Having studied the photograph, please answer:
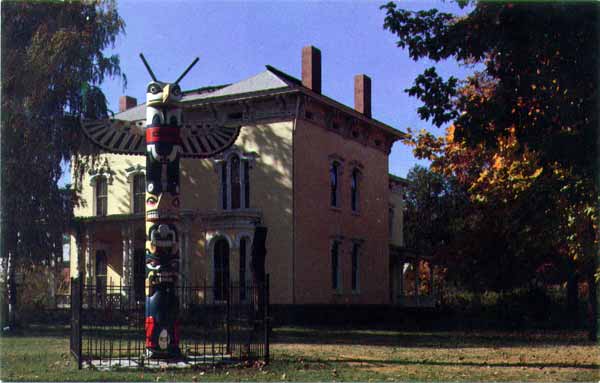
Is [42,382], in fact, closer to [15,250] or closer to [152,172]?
[152,172]

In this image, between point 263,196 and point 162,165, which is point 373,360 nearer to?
point 162,165

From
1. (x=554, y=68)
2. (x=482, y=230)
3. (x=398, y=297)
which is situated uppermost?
(x=554, y=68)

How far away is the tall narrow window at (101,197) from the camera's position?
3666 centimetres

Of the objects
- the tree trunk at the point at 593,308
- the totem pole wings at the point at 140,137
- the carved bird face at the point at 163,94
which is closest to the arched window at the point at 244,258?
the tree trunk at the point at 593,308

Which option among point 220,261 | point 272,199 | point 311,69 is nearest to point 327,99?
point 311,69

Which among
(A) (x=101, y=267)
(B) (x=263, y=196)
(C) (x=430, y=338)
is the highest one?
(B) (x=263, y=196)

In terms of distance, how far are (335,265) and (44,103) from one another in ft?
50.0

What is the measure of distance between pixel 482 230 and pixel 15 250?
670 inches

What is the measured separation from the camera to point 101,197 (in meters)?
36.8

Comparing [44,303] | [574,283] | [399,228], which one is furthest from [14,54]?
[399,228]

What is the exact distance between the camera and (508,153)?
24375mm

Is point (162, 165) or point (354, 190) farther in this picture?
point (354, 190)

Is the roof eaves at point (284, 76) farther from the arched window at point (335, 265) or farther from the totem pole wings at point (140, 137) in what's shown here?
the totem pole wings at point (140, 137)

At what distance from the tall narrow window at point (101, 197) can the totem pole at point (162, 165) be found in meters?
19.6
